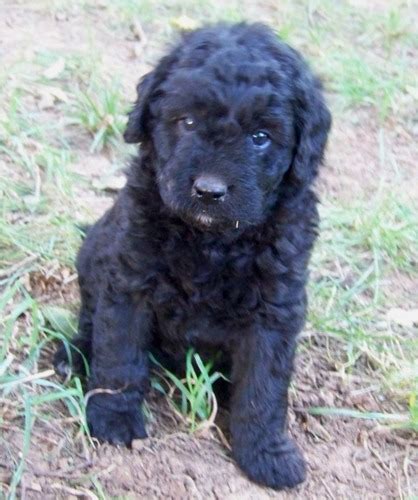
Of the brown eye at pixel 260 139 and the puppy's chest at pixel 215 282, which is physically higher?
the brown eye at pixel 260 139

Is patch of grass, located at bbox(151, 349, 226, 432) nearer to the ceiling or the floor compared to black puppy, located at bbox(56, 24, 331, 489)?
nearer to the floor

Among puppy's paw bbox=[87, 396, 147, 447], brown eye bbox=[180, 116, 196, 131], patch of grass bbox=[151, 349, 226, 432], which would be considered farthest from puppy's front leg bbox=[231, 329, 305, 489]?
brown eye bbox=[180, 116, 196, 131]

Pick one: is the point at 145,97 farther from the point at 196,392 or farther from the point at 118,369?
the point at 196,392

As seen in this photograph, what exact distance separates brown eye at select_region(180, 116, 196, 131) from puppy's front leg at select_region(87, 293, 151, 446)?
2.14ft

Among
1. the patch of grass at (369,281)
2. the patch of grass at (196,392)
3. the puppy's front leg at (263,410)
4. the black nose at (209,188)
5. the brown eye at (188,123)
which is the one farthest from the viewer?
the patch of grass at (369,281)

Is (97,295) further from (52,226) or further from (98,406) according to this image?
(52,226)

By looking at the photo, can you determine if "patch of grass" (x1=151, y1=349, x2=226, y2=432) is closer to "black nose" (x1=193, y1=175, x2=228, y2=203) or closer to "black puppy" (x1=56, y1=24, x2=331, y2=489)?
"black puppy" (x1=56, y1=24, x2=331, y2=489)

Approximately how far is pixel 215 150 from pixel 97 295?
0.83m

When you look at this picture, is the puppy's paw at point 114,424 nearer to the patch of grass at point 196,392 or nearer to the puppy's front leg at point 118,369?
the puppy's front leg at point 118,369

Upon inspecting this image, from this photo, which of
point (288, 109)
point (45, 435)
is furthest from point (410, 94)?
point (45, 435)

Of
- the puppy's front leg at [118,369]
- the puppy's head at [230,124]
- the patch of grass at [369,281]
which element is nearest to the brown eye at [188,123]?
the puppy's head at [230,124]

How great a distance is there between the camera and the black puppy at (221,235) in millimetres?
2887

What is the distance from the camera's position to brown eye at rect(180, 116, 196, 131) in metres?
2.92

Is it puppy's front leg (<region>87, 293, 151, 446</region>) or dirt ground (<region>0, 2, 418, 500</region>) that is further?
puppy's front leg (<region>87, 293, 151, 446</region>)
